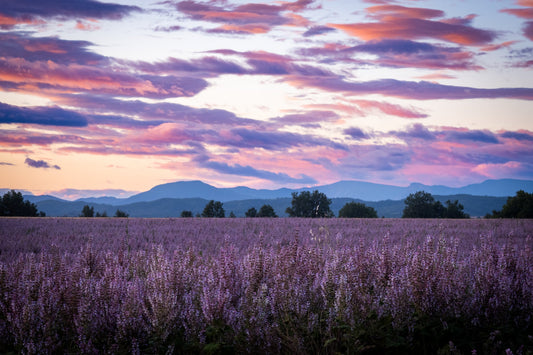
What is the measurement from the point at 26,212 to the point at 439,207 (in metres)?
73.4

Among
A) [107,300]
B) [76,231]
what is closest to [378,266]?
[107,300]

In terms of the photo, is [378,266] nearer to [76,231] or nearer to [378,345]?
[378,345]

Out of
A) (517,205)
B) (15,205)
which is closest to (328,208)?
(517,205)

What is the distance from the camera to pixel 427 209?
80.5 m

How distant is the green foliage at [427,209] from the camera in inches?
3125

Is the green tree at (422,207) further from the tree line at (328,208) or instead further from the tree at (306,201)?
the tree at (306,201)

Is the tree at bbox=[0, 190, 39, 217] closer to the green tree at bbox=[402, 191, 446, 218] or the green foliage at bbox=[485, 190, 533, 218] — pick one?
the green tree at bbox=[402, 191, 446, 218]

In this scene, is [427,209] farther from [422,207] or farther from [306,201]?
[306,201]

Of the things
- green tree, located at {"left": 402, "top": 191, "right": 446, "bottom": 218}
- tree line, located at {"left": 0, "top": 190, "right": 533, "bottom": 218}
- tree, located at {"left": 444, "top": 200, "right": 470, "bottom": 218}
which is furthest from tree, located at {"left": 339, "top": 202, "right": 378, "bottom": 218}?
tree, located at {"left": 444, "top": 200, "right": 470, "bottom": 218}

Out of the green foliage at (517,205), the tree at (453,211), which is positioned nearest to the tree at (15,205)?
the green foliage at (517,205)

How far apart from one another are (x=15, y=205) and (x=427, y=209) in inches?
2774

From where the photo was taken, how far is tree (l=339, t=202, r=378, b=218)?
85.2m

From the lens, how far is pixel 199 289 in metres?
5.39

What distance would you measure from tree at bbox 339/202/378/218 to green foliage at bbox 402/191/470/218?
6.85 meters
